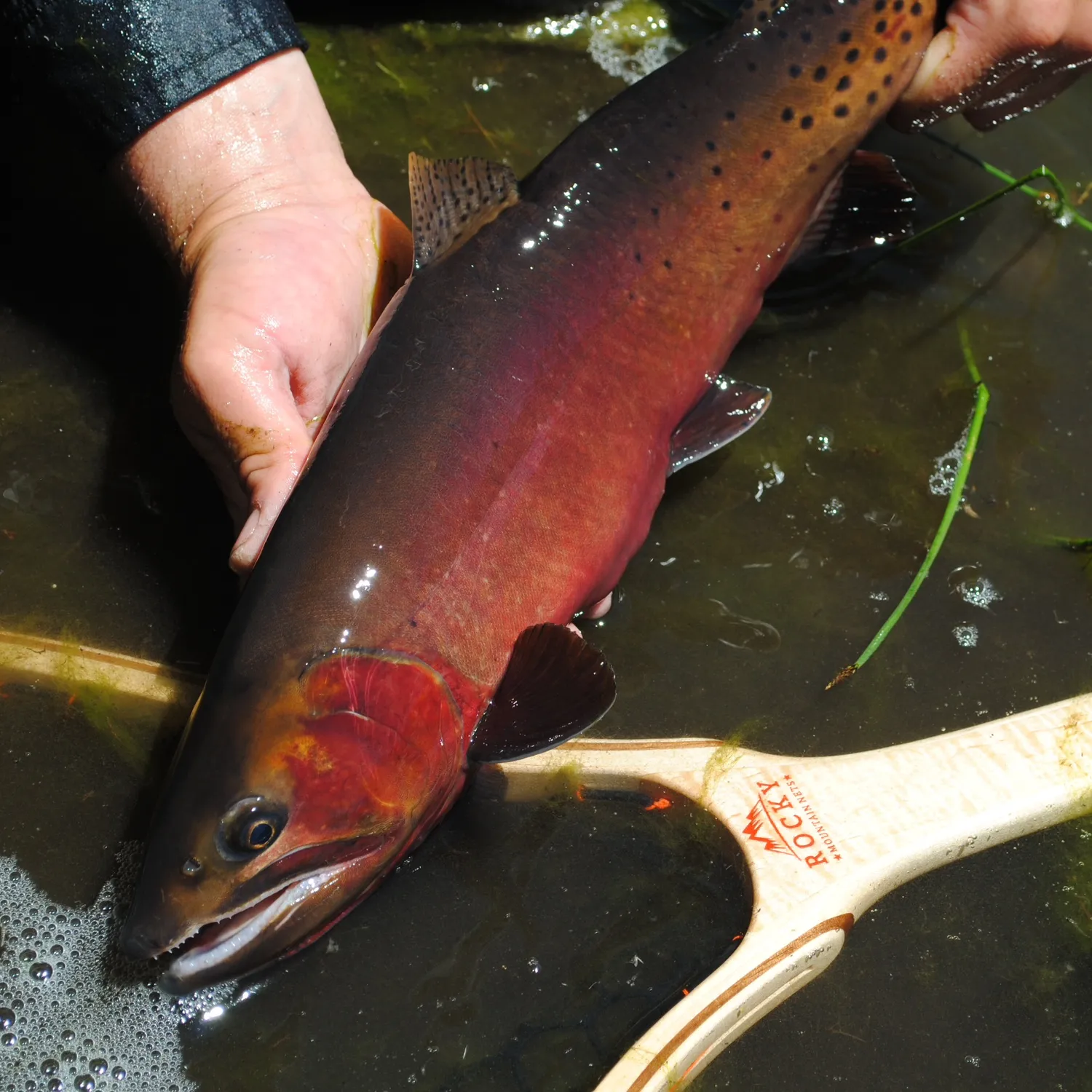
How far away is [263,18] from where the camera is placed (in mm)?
2902

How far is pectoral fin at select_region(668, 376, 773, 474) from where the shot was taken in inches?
108

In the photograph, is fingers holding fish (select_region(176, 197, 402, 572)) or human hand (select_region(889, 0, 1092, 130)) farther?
human hand (select_region(889, 0, 1092, 130))

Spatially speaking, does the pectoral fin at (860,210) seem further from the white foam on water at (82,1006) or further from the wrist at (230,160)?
the white foam on water at (82,1006)

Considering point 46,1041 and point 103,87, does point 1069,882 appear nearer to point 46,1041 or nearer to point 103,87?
point 46,1041

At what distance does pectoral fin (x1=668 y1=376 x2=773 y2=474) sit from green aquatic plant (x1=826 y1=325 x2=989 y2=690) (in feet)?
1.92

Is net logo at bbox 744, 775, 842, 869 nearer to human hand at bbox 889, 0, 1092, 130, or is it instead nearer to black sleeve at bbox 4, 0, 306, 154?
human hand at bbox 889, 0, 1092, 130

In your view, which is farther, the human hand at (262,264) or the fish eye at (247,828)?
the human hand at (262,264)

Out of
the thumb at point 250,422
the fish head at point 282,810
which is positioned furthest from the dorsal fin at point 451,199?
the fish head at point 282,810

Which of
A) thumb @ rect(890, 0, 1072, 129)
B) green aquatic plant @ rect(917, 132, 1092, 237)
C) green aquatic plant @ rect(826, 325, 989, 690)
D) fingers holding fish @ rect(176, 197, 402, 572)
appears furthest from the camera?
green aquatic plant @ rect(917, 132, 1092, 237)

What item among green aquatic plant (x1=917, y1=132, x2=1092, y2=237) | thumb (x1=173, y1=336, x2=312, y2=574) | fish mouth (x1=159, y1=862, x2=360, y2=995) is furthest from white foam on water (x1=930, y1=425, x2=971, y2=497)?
fish mouth (x1=159, y1=862, x2=360, y2=995)

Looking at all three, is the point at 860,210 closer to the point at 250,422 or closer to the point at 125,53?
the point at 250,422

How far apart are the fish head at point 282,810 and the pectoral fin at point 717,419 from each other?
99 centimetres

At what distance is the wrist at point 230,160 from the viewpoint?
2.81 meters

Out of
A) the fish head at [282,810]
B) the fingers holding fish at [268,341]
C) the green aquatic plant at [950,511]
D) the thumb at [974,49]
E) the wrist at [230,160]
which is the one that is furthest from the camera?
the thumb at [974,49]
